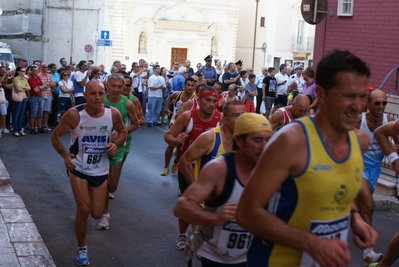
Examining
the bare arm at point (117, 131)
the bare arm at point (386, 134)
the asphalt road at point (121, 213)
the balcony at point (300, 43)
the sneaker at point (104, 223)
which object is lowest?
the asphalt road at point (121, 213)

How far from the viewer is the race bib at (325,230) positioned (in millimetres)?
3049

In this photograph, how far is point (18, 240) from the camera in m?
7.54

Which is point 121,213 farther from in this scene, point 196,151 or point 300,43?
point 300,43

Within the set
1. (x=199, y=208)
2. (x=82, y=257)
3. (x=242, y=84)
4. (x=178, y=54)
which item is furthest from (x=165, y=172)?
(x=178, y=54)

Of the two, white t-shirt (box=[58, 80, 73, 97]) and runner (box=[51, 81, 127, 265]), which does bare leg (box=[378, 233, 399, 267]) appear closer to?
runner (box=[51, 81, 127, 265])

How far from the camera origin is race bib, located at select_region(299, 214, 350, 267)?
10.0 ft

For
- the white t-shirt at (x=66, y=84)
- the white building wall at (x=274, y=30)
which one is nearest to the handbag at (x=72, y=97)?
the white t-shirt at (x=66, y=84)

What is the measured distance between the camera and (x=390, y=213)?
10.5 meters

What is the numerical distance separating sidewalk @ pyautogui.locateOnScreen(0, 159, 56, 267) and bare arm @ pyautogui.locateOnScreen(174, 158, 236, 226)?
3.41m

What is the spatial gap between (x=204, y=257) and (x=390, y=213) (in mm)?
6730

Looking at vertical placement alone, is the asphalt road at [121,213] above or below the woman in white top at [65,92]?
below

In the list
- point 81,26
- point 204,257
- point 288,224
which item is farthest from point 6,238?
point 81,26

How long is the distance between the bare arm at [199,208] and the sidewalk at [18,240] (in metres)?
3.41

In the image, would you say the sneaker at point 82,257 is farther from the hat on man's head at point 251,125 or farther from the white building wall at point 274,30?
the white building wall at point 274,30
